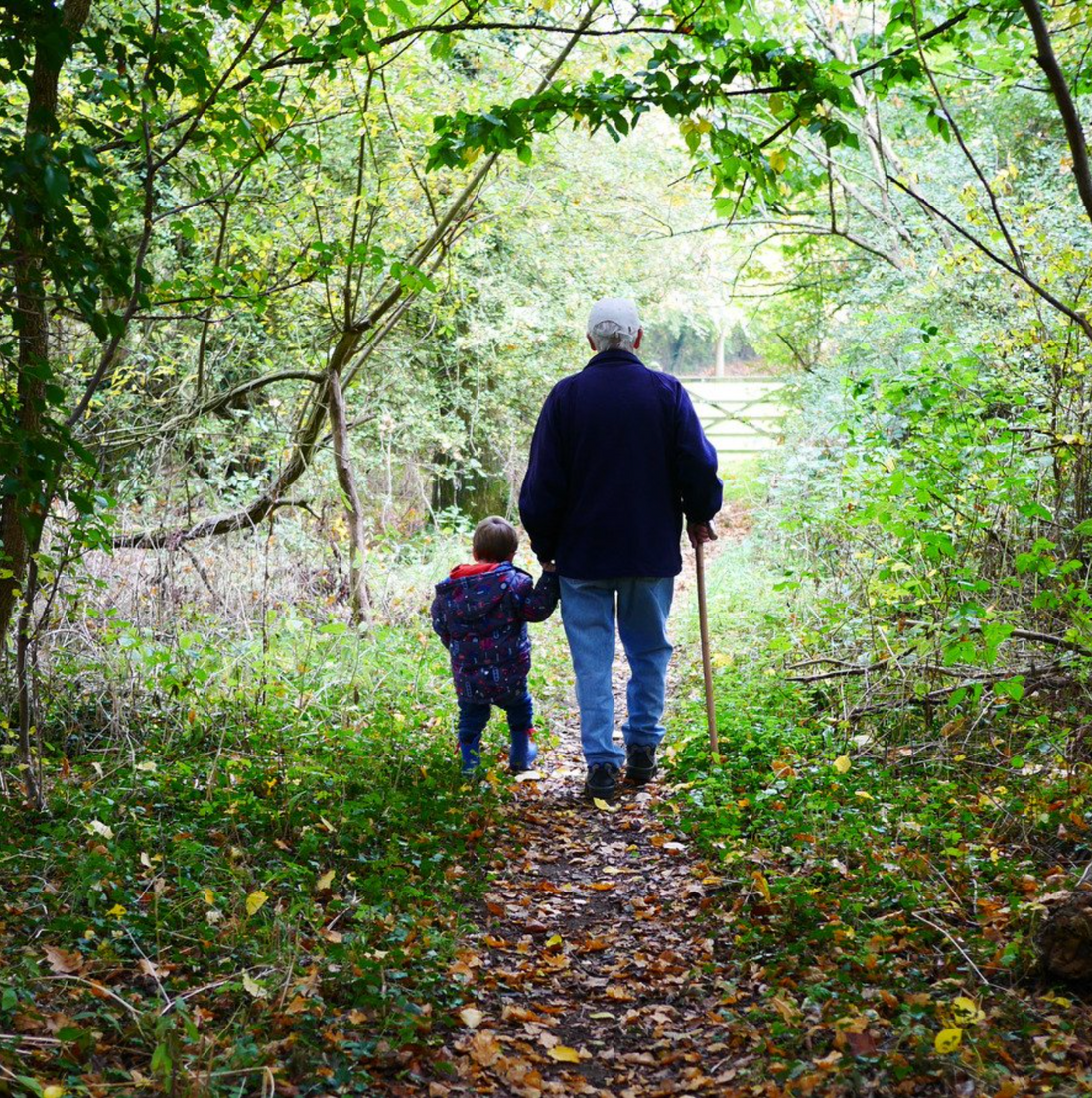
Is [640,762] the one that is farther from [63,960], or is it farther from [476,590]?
[63,960]

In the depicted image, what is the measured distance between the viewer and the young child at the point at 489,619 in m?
5.43

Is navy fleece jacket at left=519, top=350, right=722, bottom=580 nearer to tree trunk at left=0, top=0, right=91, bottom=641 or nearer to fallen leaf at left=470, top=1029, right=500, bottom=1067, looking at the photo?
tree trunk at left=0, top=0, right=91, bottom=641

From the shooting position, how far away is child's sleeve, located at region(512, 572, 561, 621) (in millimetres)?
5465

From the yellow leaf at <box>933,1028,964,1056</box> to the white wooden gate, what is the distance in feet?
65.1

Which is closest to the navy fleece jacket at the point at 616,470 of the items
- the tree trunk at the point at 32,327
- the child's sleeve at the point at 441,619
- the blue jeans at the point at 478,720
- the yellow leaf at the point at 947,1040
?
the child's sleeve at the point at 441,619

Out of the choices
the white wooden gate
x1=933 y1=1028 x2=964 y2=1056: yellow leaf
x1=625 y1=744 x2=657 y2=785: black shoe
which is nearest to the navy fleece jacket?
x1=625 y1=744 x2=657 y2=785: black shoe

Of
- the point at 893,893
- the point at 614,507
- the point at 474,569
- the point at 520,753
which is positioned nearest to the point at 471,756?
the point at 520,753

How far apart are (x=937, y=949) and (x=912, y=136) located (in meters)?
11.3

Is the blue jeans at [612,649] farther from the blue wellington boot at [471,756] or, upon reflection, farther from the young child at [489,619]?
the blue wellington boot at [471,756]

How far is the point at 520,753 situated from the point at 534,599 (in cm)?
93

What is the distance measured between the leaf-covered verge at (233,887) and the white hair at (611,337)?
2.31 m

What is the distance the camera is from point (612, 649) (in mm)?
5590

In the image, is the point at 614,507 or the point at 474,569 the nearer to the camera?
the point at 614,507

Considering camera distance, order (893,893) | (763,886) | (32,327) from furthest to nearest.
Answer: (32,327), (763,886), (893,893)
